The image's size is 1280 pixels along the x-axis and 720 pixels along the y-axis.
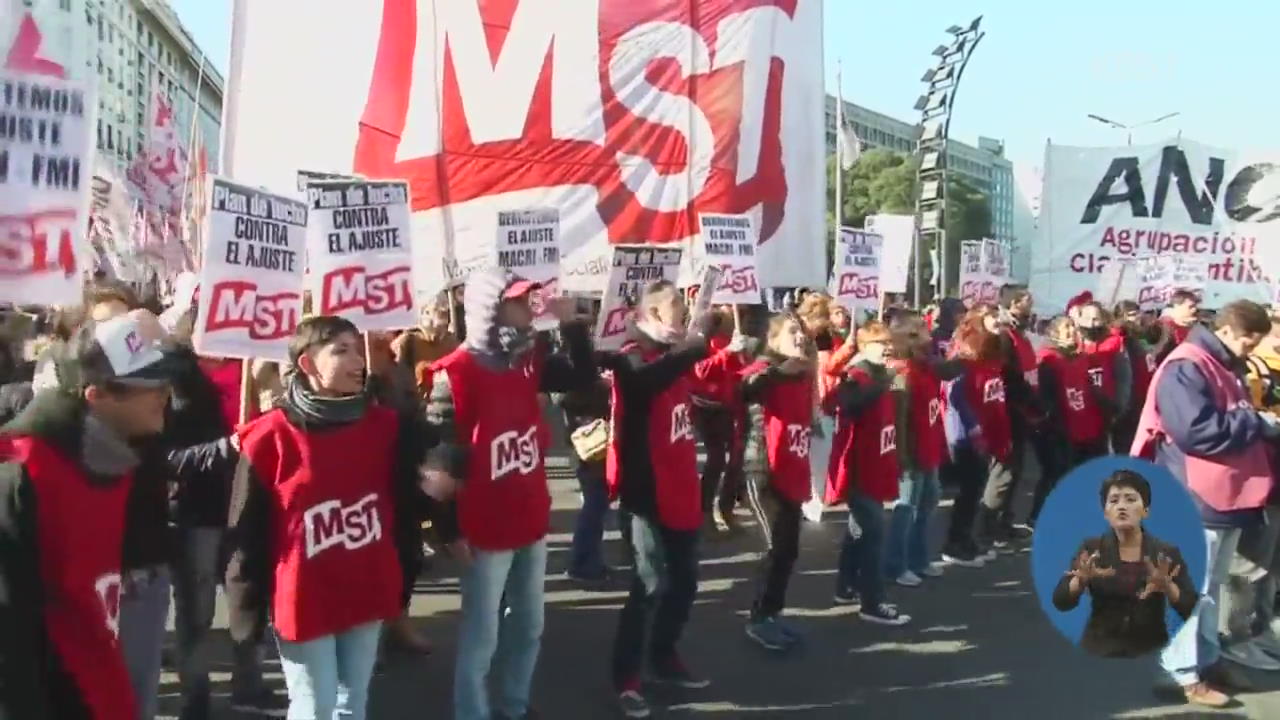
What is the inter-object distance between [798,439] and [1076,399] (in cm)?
377

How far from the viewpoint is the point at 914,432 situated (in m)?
7.85

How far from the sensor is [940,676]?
6156mm

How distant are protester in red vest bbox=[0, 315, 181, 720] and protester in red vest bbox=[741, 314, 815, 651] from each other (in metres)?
3.80

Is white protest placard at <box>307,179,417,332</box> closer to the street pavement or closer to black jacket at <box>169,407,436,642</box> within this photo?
black jacket at <box>169,407,436,642</box>

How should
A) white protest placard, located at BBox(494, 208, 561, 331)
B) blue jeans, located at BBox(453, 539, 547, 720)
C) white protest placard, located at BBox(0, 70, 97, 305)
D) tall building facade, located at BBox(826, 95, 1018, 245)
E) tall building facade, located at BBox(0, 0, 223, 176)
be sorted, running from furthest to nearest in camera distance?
tall building facade, located at BBox(826, 95, 1018, 245), tall building facade, located at BBox(0, 0, 223, 176), white protest placard, located at BBox(494, 208, 561, 331), blue jeans, located at BBox(453, 539, 547, 720), white protest placard, located at BBox(0, 70, 97, 305)

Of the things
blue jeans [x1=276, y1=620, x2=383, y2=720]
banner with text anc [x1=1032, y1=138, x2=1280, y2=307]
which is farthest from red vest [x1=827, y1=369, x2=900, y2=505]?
Answer: banner with text anc [x1=1032, y1=138, x2=1280, y2=307]

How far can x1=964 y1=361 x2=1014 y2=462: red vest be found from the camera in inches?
347

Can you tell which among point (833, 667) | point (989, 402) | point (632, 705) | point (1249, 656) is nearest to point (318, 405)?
point (632, 705)

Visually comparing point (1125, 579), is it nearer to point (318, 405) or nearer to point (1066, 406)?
point (318, 405)

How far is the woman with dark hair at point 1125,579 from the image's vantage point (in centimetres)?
455

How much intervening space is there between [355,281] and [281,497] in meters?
1.83

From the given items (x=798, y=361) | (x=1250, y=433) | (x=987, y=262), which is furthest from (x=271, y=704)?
(x=987, y=262)

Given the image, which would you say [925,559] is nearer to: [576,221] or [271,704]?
[576,221]

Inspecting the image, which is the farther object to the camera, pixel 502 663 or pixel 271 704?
pixel 271 704
